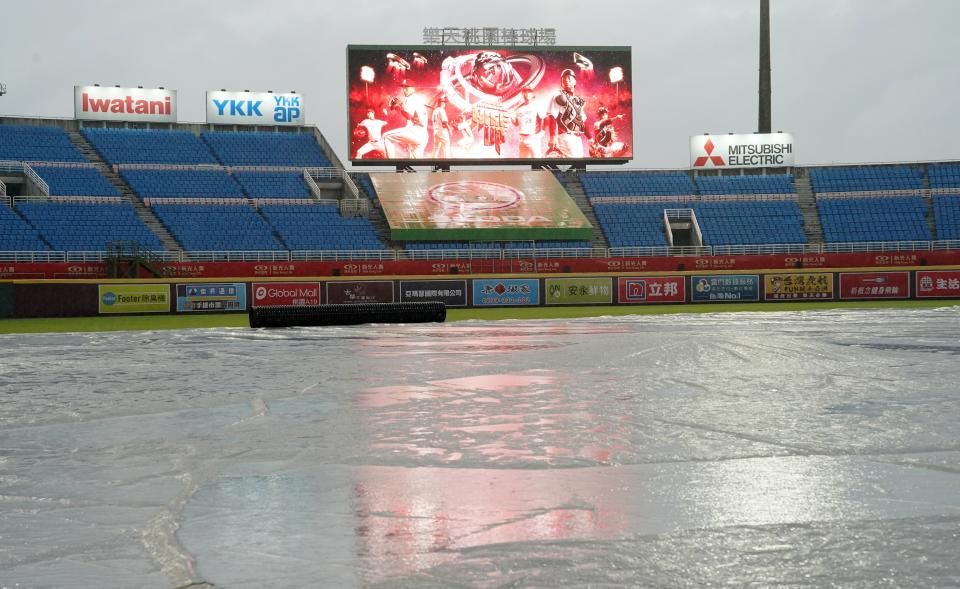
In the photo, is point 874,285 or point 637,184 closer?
point 874,285

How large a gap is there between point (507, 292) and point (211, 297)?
11.8m

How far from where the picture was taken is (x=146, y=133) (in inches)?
2216

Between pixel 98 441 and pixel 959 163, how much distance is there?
200 feet

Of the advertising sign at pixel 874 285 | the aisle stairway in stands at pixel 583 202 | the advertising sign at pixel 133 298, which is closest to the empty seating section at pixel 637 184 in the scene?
the aisle stairway in stands at pixel 583 202

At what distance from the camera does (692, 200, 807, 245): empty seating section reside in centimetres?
5222

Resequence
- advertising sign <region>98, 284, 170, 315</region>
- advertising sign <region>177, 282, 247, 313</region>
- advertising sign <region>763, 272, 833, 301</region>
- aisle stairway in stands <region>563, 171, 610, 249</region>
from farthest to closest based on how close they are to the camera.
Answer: aisle stairway in stands <region>563, 171, 610, 249</region>
advertising sign <region>763, 272, 833, 301</region>
advertising sign <region>177, 282, 247, 313</region>
advertising sign <region>98, 284, 170, 315</region>

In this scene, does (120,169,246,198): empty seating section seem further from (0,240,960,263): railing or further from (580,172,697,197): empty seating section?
Answer: (580,172,697,197): empty seating section

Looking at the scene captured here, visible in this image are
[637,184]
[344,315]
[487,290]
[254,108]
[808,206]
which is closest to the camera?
[344,315]

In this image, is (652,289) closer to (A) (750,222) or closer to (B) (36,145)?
(A) (750,222)

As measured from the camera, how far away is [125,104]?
185 ft

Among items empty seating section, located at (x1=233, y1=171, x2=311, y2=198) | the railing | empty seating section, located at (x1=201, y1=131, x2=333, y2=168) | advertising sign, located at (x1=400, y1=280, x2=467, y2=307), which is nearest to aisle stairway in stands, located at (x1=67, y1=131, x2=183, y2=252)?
the railing

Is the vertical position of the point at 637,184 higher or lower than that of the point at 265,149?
lower

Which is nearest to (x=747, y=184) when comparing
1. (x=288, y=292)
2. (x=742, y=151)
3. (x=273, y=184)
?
(x=742, y=151)

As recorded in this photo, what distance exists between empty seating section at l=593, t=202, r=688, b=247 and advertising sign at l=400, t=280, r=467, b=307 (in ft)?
51.5
